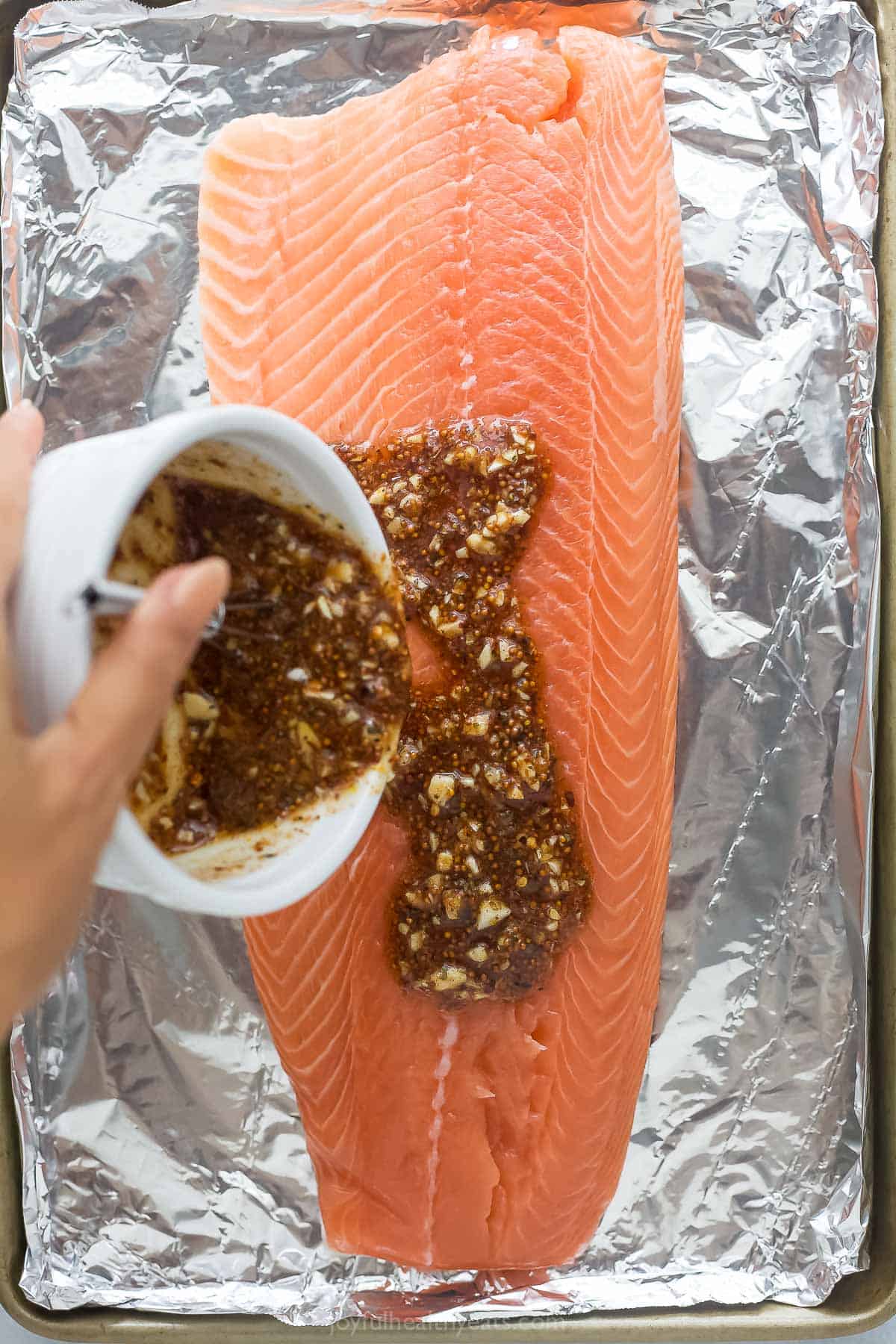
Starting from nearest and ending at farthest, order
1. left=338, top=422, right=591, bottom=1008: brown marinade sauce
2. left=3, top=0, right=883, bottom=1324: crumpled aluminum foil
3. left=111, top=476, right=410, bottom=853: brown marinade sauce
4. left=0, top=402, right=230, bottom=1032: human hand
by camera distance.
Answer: left=0, top=402, right=230, bottom=1032: human hand < left=111, top=476, right=410, bottom=853: brown marinade sauce < left=338, top=422, right=591, bottom=1008: brown marinade sauce < left=3, top=0, right=883, bottom=1324: crumpled aluminum foil

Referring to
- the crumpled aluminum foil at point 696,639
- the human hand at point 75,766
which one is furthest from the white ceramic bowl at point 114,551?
the crumpled aluminum foil at point 696,639

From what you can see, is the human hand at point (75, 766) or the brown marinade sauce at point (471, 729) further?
the brown marinade sauce at point (471, 729)

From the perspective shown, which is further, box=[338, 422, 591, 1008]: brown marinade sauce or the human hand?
box=[338, 422, 591, 1008]: brown marinade sauce

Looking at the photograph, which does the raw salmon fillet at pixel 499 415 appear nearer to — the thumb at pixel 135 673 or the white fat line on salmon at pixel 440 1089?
the white fat line on salmon at pixel 440 1089

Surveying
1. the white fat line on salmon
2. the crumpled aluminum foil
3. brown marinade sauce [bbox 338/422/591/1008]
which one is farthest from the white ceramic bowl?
the crumpled aluminum foil

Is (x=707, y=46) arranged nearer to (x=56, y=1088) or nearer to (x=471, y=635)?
(x=471, y=635)

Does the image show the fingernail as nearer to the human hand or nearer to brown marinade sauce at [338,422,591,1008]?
the human hand
